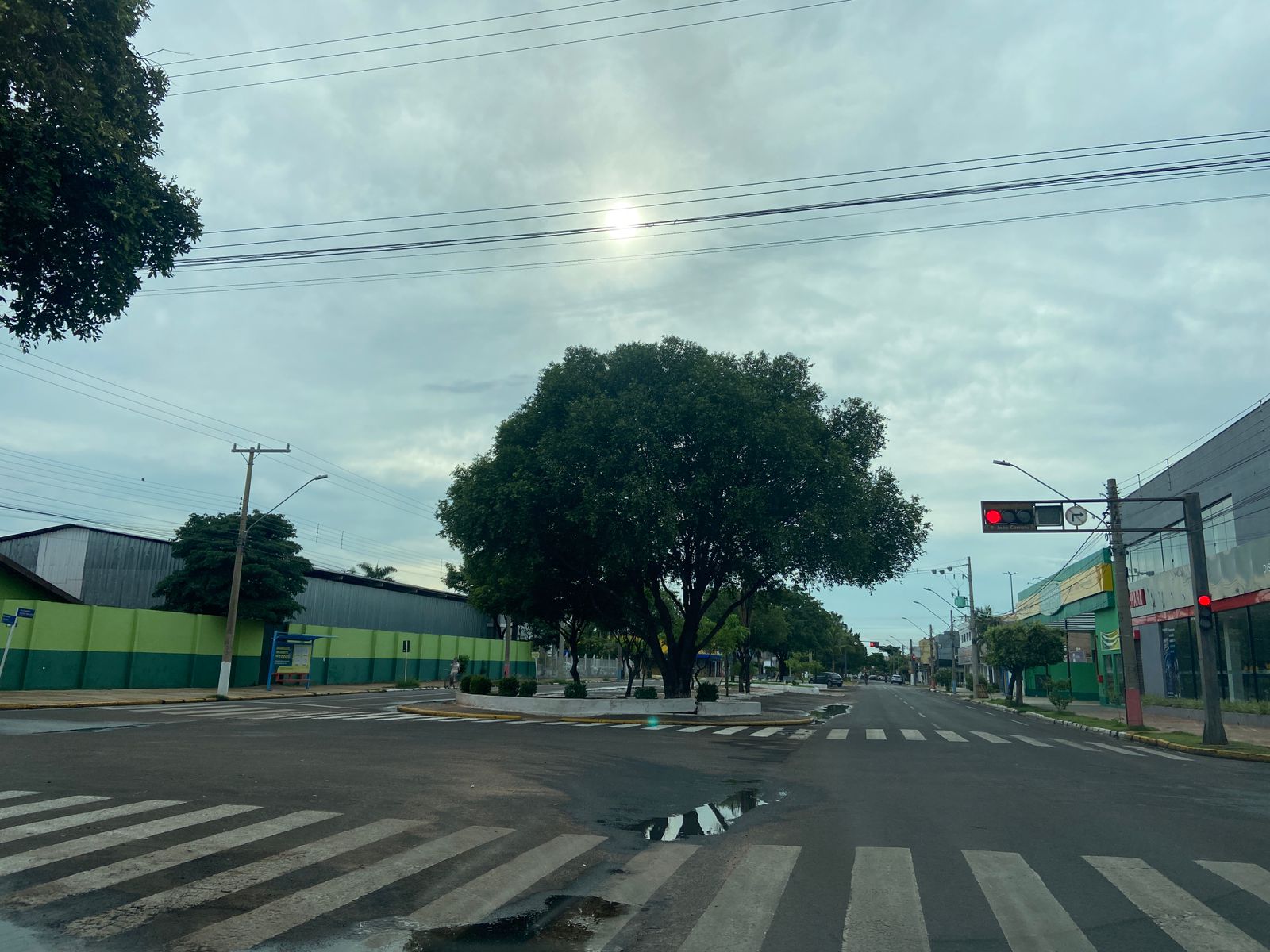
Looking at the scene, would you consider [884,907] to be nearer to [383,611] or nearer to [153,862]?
[153,862]

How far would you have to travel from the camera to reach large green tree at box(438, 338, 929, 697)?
2509 cm

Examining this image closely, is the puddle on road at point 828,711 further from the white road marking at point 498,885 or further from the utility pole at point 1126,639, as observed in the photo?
the white road marking at point 498,885

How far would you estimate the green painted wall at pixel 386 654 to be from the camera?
53156mm

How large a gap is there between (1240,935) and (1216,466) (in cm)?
3554

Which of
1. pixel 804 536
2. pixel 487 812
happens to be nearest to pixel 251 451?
pixel 804 536

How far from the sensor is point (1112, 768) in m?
16.5

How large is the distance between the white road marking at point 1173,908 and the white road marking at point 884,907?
5.39ft

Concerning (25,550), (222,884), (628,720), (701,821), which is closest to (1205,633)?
(628,720)

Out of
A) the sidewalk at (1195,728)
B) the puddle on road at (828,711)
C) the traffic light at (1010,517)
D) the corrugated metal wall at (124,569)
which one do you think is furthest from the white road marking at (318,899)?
the corrugated metal wall at (124,569)

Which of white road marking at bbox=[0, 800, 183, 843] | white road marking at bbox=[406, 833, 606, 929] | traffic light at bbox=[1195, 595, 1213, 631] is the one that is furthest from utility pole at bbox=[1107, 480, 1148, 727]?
white road marking at bbox=[0, 800, 183, 843]

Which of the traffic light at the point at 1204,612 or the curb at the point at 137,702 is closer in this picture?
the traffic light at the point at 1204,612

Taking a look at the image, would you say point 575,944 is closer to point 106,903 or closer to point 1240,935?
point 106,903

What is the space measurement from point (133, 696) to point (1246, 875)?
114 feet

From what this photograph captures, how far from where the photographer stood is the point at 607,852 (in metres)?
8.45
